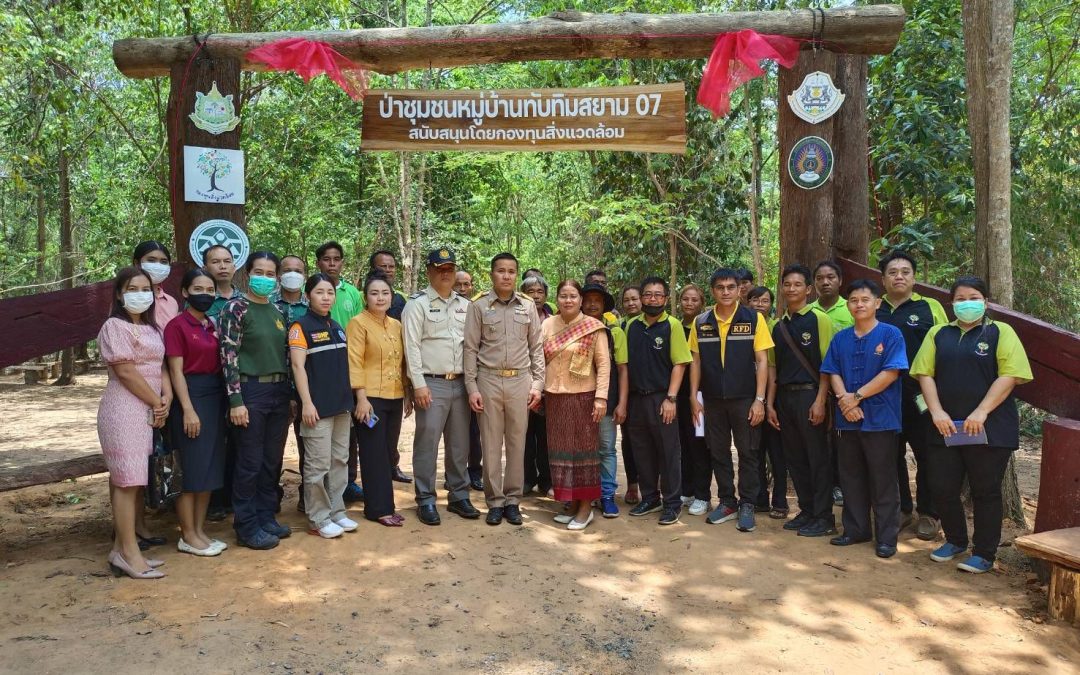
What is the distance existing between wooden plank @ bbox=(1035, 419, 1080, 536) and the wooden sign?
3014 mm

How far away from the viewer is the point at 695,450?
559 centimetres

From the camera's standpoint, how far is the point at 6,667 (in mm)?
3119

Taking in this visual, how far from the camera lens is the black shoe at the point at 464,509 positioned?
5.23 metres

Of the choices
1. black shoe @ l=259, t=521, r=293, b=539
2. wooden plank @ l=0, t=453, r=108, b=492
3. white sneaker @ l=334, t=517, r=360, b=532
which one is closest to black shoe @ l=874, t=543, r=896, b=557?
white sneaker @ l=334, t=517, r=360, b=532

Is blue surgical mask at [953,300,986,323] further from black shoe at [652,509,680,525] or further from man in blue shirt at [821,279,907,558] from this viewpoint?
black shoe at [652,509,680,525]

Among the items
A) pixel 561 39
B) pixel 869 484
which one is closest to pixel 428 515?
pixel 869 484

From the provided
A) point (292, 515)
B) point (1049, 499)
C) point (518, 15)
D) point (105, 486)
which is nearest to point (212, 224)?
point (292, 515)

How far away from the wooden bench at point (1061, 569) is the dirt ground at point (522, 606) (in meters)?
0.09

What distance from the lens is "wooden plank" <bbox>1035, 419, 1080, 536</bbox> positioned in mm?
4090

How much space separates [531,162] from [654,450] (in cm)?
1363

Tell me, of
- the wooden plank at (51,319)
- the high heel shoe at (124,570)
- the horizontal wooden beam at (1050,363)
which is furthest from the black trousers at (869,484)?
the wooden plank at (51,319)

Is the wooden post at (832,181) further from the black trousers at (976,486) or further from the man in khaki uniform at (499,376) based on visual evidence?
the man in khaki uniform at (499,376)

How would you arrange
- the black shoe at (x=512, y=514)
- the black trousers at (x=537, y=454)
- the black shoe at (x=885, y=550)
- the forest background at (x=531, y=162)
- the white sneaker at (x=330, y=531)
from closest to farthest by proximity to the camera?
the black shoe at (x=885, y=550), the white sneaker at (x=330, y=531), the black shoe at (x=512, y=514), the black trousers at (x=537, y=454), the forest background at (x=531, y=162)

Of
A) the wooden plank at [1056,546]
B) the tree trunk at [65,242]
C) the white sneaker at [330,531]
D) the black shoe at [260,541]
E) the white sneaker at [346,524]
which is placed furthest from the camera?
the tree trunk at [65,242]
